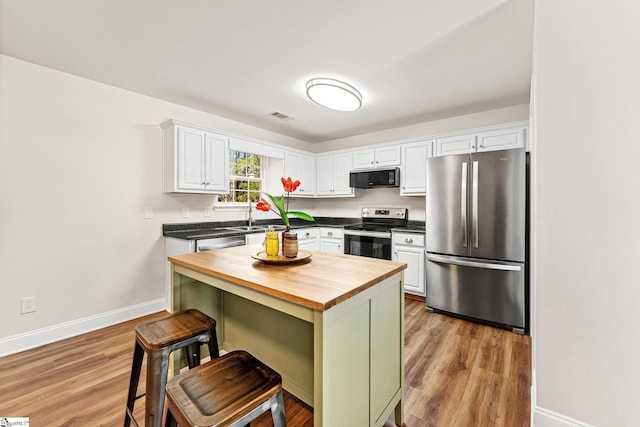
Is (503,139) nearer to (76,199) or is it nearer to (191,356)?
(191,356)

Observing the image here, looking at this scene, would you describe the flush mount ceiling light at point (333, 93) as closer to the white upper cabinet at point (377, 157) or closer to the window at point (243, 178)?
the white upper cabinet at point (377, 157)

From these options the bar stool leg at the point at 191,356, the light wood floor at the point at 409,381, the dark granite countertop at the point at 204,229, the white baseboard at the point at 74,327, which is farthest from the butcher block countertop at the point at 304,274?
the white baseboard at the point at 74,327

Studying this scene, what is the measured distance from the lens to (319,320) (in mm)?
1021

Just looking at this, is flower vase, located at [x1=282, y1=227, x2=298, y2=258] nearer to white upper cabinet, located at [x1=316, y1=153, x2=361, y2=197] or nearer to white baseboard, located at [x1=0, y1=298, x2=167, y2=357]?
white baseboard, located at [x1=0, y1=298, x2=167, y2=357]

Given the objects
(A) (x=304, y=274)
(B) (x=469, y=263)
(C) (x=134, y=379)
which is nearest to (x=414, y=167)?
(B) (x=469, y=263)

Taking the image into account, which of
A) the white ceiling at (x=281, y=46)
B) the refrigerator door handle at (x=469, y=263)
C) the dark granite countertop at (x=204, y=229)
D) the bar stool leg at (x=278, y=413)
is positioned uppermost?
the white ceiling at (x=281, y=46)

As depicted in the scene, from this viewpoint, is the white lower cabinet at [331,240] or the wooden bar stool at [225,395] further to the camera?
the white lower cabinet at [331,240]

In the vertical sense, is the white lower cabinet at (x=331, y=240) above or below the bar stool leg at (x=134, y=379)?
above

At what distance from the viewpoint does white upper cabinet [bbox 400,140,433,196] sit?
3.74 metres

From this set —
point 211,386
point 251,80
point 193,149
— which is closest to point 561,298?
point 211,386

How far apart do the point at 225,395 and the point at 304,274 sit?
1.99 ft

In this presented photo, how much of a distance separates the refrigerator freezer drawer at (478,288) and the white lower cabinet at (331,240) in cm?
146

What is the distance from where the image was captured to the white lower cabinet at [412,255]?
349 centimetres

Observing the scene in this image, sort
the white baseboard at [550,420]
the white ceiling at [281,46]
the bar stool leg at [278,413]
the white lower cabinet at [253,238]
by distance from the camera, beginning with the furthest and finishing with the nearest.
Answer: the white lower cabinet at [253,238] < the white ceiling at [281,46] < the white baseboard at [550,420] < the bar stool leg at [278,413]
